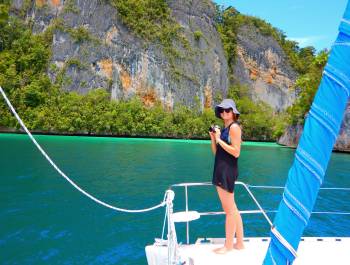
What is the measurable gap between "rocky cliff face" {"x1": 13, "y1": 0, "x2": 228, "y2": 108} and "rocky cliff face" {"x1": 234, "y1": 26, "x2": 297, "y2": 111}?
676 inches

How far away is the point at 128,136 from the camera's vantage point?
65375mm

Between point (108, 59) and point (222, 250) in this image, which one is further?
point (108, 59)

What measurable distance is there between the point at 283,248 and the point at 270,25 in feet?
336

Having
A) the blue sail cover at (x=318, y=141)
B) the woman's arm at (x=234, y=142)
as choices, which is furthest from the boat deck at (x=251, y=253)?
the blue sail cover at (x=318, y=141)

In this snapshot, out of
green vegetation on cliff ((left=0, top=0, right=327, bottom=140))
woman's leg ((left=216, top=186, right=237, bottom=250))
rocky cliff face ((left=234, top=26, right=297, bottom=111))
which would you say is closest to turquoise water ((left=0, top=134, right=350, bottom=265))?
woman's leg ((left=216, top=186, right=237, bottom=250))

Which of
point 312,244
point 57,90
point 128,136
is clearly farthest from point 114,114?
point 312,244

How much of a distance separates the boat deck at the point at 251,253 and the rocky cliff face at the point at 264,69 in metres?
85.6

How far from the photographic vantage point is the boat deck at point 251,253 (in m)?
4.05

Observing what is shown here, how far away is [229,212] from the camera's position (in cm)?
432

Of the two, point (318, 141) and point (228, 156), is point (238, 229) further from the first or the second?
point (318, 141)

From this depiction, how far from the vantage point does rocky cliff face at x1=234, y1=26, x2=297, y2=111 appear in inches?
3533

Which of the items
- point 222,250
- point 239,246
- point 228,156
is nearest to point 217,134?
point 228,156

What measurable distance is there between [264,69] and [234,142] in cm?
9093

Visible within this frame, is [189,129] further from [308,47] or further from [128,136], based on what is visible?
[308,47]
